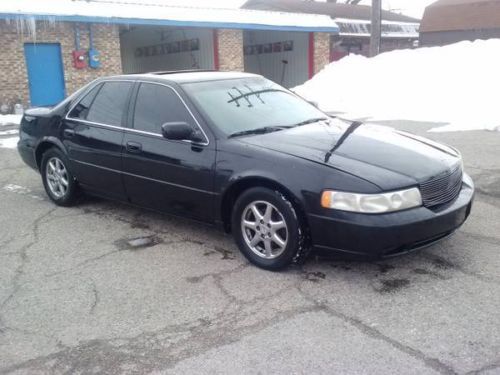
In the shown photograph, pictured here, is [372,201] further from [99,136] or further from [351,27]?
[351,27]

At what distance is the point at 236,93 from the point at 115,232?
1.78 meters

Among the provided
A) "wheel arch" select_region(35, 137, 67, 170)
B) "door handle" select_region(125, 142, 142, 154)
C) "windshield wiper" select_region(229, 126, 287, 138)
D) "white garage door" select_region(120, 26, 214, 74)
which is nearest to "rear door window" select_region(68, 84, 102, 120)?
"wheel arch" select_region(35, 137, 67, 170)

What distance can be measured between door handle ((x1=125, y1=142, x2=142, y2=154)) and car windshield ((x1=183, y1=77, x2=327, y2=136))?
68 cm

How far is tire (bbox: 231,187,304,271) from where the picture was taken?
3.75 metres

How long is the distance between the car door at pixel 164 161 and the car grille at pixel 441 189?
163 centimetres

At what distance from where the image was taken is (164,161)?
14.8 ft

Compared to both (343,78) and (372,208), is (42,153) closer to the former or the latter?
(372,208)

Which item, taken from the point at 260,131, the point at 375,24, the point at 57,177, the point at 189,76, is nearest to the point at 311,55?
the point at 375,24

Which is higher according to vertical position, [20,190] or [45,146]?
[45,146]

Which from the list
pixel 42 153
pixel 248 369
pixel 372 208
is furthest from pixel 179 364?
pixel 42 153

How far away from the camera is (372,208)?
3.48m

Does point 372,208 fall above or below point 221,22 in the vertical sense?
below

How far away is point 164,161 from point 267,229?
3.88 ft

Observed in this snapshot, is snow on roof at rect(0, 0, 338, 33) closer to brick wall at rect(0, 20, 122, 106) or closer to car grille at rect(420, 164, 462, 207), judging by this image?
brick wall at rect(0, 20, 122, 106)
